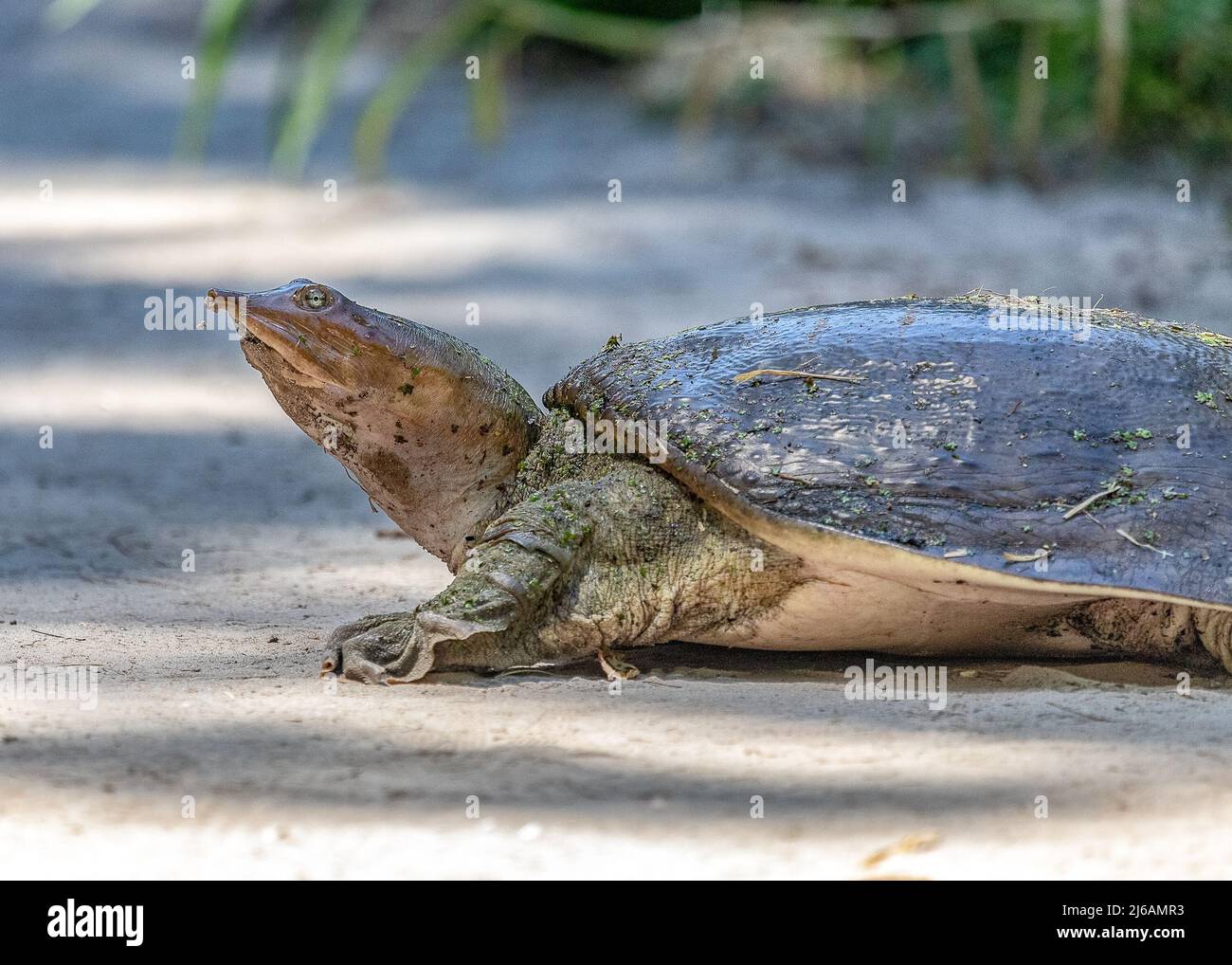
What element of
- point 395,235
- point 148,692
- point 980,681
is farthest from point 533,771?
point 395,235

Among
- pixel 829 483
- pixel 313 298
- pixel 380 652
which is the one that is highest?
pixel 313 298

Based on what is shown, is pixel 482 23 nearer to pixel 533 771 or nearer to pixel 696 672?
pixel 696 672

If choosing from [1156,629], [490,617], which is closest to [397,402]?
[490,617]

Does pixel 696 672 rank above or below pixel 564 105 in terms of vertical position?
below

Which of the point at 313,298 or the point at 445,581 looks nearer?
the point at 313,298

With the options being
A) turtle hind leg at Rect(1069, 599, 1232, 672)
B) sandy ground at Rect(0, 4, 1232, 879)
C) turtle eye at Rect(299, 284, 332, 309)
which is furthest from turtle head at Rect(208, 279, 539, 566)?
turtle hind leg at Rect(1069, 599, 1232, 672)

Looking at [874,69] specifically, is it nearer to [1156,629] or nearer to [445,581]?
[445,581]

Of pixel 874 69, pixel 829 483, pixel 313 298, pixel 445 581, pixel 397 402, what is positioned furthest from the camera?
pixel 874 69
